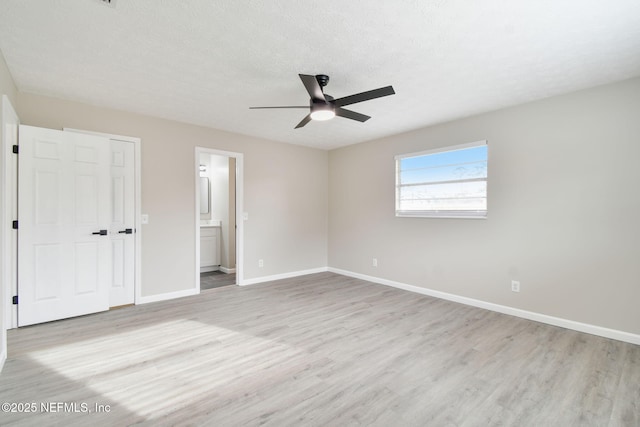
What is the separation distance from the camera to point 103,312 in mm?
3662

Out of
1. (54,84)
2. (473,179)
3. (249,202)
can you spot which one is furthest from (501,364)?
(54,84)

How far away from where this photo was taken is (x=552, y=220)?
332cm

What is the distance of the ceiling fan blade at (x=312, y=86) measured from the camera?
7.79ft

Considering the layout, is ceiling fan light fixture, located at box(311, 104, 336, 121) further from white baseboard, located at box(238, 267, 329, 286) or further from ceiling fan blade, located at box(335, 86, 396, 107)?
white baseboard, located at box(238, 267, 329, 286)

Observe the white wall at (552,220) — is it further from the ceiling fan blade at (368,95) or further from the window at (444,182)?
the ceiling fan blade at (368,95)

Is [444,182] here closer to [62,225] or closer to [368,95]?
[368,95]

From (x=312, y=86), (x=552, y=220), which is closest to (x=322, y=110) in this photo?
(x=312, y=86)

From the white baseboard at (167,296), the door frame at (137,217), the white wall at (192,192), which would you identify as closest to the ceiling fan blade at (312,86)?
the white wall at (192,192)

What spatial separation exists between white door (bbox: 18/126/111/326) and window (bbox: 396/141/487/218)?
14.0ft

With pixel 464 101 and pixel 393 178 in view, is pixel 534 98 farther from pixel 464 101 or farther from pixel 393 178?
pixel 393 178

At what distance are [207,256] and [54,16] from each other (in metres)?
4.78

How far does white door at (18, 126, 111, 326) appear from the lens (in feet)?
10.4

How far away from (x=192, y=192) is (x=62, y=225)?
1.56 metres

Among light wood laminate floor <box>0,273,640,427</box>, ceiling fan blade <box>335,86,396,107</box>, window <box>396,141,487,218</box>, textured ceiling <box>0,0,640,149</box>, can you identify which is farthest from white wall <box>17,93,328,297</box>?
ceiling fan blade <box>335,86,396,107</box>
